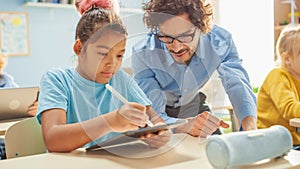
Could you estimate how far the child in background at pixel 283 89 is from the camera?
1.78 metres

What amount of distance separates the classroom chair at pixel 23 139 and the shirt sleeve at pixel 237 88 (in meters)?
0.55

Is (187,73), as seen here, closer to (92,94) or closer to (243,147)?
(92,94)

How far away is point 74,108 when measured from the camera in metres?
0.95

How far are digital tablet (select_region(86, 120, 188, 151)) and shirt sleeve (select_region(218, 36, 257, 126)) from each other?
312 mm

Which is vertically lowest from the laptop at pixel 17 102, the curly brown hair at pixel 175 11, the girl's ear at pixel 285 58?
the laptop at pixel 17 102

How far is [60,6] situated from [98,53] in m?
3.24

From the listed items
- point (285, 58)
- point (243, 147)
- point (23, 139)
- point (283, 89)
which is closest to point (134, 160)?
point (243, 147)

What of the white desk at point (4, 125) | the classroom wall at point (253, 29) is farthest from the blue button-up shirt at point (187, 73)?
the classroom wall at point (253, 29)

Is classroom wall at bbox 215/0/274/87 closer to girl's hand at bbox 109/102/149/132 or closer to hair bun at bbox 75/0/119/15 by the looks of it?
hair bun at bbox 75/0/119/15

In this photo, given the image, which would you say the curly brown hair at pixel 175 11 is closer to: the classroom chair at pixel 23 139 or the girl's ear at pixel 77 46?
the girl's ear at pixel 77 46

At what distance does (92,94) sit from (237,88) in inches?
18.1

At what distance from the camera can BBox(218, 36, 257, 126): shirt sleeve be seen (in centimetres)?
117

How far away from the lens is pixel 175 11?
965 millimetres

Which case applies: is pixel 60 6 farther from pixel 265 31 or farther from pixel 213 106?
pixel 213 106
